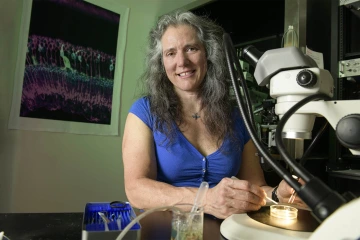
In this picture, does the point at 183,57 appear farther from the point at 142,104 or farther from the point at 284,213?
the point at 284,213

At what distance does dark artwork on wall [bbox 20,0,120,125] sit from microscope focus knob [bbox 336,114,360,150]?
4.59 feet

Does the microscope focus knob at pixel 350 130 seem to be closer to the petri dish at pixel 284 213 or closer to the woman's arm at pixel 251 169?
the petri dish at pixel 284 213

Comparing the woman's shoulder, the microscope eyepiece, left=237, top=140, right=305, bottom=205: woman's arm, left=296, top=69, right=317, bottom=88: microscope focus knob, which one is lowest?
left=237, top=140, right=305, bottom=205: woman's arm

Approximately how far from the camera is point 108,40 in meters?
1.63

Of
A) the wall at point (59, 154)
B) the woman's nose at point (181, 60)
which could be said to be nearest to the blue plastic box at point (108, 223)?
the woman's nose at point (181, 60)

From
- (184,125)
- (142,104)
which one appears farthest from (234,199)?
(142,104)

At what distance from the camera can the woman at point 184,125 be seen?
0.86 meters

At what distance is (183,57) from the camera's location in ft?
3.28

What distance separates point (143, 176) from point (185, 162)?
157 mm

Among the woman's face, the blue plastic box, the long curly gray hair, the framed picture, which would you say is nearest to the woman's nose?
the woman's face

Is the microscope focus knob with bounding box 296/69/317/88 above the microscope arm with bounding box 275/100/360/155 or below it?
above

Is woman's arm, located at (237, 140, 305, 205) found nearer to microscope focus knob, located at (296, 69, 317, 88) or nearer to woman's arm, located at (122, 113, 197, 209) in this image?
woman's arm, located at (122, 113, 197, 209)

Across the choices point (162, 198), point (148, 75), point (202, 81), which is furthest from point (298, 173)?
point (148, 75)

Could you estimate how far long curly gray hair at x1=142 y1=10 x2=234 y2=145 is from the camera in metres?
1.02
